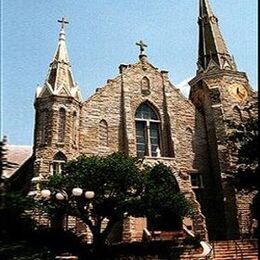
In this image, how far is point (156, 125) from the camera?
2972cm

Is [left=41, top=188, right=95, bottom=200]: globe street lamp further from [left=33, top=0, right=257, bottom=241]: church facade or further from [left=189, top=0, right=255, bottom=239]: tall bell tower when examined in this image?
[left=189, top=0, right=255, bottom=239]: tall bell tower

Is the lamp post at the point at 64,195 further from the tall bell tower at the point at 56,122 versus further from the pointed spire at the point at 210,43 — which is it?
the pointed spire at the point at 210,43

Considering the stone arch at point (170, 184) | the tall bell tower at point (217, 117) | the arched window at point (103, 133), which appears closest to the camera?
the stone arch at point (170, 184)

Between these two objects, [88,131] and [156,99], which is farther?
[156,99]

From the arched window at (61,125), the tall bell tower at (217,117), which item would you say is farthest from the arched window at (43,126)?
the tall bell tower at (217,117)

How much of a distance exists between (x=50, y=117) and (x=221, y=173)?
12.0 metres

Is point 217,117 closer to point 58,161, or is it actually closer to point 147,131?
point 147,131

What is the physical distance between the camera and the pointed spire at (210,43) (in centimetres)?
3391

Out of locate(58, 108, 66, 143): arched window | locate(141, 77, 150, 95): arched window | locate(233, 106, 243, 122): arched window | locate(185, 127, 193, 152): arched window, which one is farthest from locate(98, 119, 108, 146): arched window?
locate(233, 106, 243, 122): arched window

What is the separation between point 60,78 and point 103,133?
4848mm

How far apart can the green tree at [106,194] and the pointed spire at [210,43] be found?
16.2 m

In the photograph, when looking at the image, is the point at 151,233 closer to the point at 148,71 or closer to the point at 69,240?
the point at 69,240

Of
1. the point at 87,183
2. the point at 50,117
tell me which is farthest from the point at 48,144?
the point at 87,183

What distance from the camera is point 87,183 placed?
18.9 m
